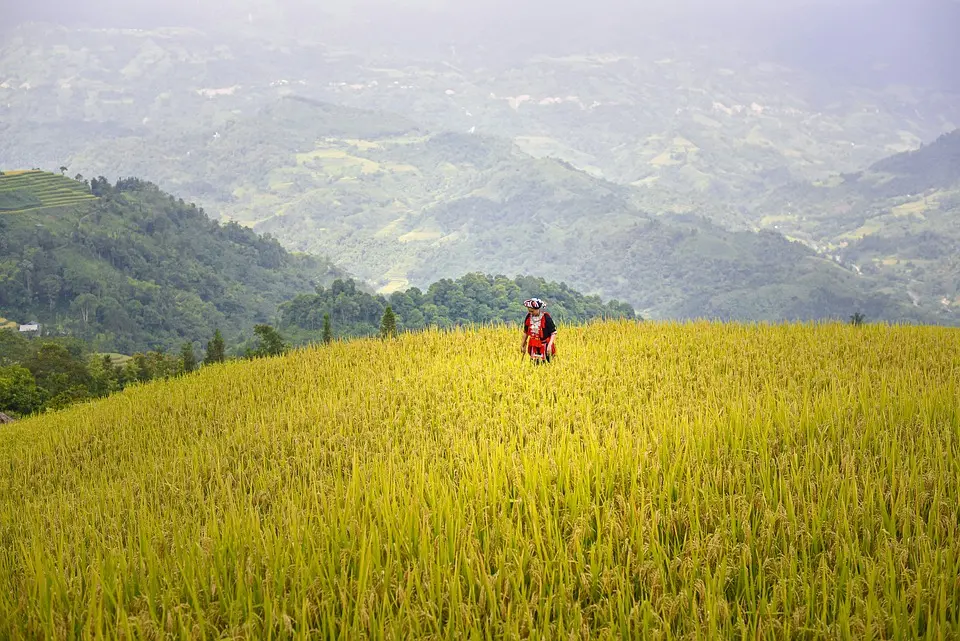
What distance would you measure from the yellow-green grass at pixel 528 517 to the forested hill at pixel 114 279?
14580 cm

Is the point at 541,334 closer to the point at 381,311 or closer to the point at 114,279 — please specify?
the point at 381,311

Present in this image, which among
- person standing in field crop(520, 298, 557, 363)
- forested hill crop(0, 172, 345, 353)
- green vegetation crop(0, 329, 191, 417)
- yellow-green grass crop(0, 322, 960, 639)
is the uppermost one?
forested hill crop(0, 172, 345, 353)

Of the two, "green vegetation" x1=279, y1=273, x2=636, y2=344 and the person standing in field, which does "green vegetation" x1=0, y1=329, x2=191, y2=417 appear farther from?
"green vegetation" x1=279, y1=273, x2=636, y2=344

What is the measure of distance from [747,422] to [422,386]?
223 inches

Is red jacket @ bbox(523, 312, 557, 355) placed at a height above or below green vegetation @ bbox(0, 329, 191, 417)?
above

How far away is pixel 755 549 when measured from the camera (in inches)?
191

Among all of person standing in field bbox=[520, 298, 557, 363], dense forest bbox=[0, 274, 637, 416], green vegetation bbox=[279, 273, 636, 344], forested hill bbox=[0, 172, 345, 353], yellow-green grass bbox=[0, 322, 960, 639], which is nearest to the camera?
yellow-green grass bbox=[0, 322, 960, 639]

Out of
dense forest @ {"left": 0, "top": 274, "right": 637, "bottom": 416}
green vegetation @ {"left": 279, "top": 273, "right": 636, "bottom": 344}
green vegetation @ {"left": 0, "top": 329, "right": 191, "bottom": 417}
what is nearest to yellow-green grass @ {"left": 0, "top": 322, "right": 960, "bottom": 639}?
green vegetation @ {"left": 0, "top": 329, "right": 191, "bottom": 417}

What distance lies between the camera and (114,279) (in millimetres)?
165375

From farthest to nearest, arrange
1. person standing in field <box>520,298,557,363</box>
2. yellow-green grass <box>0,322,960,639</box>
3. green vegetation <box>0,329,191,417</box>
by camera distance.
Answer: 1. green vegetation <box>0,329,191,417</box>
2. person standing in field <box>520,298,557,363</box>
3. yellow-green grass <box>0,322,960,639</box>

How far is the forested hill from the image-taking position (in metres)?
149

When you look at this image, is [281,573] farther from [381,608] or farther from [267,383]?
[267,383]

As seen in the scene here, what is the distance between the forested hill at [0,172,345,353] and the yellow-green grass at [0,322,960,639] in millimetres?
145800

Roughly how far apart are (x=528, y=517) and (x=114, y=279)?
182 metres
